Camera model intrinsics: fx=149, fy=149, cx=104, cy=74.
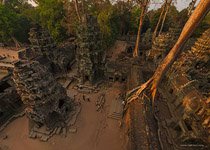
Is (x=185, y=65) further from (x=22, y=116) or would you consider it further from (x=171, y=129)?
(x=22, y=116)

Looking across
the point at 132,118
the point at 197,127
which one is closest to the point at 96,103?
the point at 132,118

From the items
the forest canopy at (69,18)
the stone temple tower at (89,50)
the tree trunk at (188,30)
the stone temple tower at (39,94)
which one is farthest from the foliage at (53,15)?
the tree trunk at (188,30)

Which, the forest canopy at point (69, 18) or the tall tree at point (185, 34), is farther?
the forest canopy at point (69, 18)

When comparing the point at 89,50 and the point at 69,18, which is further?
the point at 69,18

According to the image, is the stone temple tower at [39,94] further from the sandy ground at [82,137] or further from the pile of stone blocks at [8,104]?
the pile of stone blocks at [8,104]

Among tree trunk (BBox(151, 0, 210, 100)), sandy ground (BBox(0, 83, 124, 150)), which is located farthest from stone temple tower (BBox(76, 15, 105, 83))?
tree trunk (BBox(151, 0, 210, 100))

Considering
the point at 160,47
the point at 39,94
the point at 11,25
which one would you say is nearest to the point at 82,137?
the point at 39,94

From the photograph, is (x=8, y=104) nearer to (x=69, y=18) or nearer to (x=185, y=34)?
(x=69, y=18)
